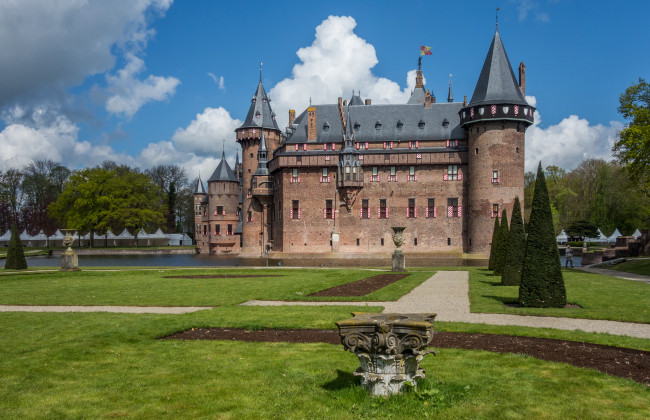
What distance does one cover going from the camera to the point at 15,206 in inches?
3401

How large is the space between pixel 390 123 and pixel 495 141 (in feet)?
37.9

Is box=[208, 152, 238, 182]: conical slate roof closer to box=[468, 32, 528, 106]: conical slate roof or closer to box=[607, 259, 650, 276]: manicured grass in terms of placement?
box=[468, 32, 528, 106]: conical slate roof

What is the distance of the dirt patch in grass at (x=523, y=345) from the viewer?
793 cm

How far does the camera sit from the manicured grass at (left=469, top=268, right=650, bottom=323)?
13.0 metres

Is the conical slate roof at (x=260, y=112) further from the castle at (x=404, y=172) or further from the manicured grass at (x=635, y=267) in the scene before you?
the manicured grass at (x=635, y=267)

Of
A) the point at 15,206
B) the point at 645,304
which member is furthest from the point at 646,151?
the point at 15,206

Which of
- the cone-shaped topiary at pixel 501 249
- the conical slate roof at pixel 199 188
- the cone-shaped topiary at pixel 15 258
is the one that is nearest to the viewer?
the cone-shaped topiary at pixel 501 249

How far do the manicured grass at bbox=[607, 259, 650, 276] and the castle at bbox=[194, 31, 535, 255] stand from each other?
1461 centimetres

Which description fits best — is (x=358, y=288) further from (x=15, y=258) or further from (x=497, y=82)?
Answer: (x=497, y=82)

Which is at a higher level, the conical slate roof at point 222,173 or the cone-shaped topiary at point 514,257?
the conical slate roof at point 222,173

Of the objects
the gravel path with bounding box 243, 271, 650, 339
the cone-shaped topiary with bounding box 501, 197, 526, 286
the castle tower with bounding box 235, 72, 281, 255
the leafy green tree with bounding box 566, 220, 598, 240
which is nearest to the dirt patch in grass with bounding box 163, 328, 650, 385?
the gravel path with bounding box 243, 271, 650, 339

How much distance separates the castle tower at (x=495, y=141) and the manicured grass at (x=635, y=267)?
45.6 ft

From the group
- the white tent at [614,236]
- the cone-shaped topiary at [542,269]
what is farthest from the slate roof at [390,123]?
the cone-shaped topiary at [542,269]

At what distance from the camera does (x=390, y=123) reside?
5719 centimetres
